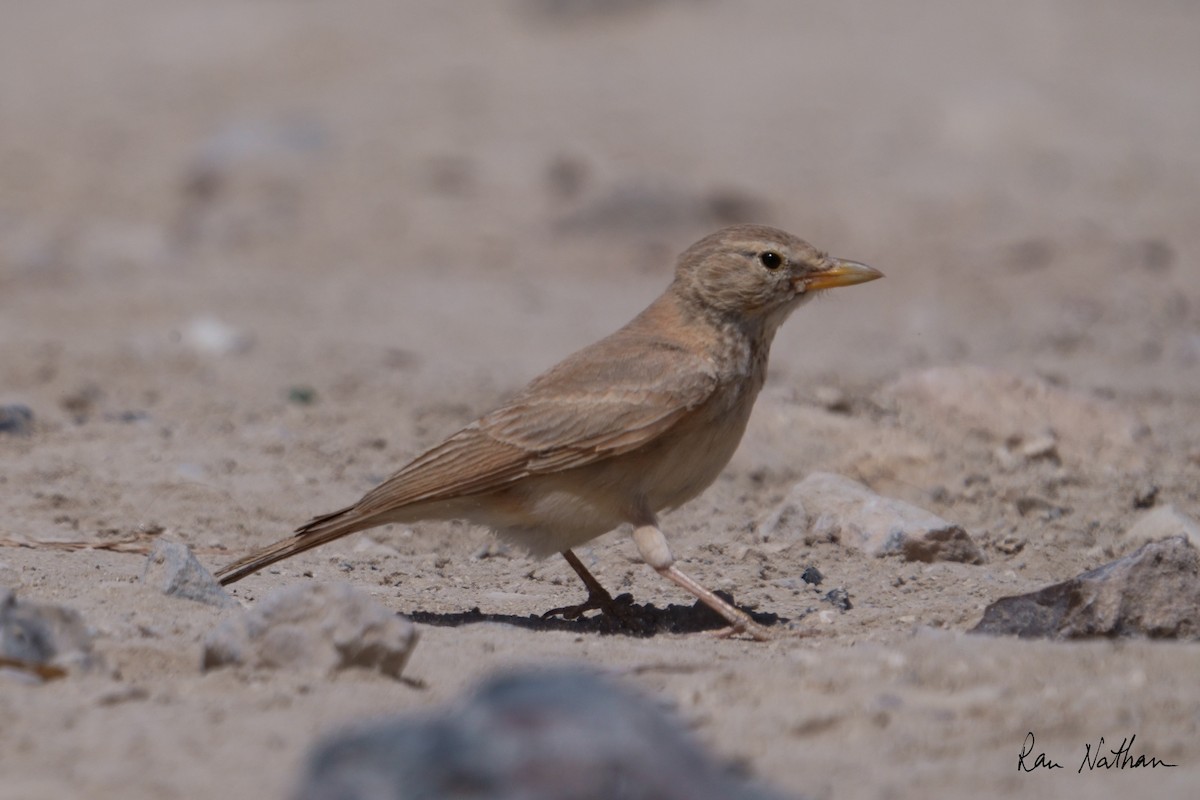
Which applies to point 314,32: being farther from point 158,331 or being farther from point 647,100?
point 158,331

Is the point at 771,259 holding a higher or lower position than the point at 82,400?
higher

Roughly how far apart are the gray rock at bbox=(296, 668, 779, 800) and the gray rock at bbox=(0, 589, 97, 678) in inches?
46.0

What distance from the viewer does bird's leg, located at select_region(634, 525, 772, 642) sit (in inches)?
195

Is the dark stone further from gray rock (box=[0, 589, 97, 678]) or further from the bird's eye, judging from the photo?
gray rock (box=[0, 589, 97, 678])

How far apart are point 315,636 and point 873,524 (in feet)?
8.60

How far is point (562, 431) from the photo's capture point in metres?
5.38

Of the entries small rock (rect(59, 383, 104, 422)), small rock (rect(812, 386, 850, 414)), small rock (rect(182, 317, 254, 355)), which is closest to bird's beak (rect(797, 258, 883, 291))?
small rock (rect(812, 386, 850, 414))

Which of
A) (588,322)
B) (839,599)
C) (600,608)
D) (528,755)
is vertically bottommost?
(588,322)

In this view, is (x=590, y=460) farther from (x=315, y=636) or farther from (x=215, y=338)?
(x=215, y=338)

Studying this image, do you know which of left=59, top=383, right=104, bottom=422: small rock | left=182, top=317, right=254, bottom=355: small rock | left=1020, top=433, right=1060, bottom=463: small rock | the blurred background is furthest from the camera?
the blurred background

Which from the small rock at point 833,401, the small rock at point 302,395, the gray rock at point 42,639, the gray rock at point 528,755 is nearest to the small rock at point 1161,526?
the small rock at point 833,401
